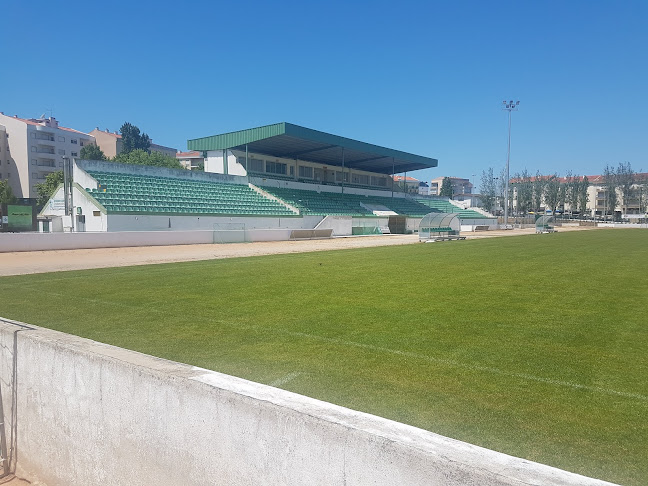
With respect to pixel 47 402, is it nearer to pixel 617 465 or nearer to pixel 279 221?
pixel 617 465

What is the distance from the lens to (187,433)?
2.85 meters

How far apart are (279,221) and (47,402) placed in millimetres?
34727

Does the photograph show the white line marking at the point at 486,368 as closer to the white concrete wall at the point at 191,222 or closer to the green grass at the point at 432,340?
the green grass at the point at 432,340

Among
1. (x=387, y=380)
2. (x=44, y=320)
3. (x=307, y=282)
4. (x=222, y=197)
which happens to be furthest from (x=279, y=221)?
(x=387, y=380)

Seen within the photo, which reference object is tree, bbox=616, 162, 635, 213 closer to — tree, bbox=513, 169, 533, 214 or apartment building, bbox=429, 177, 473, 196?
tree, bbox=513, 169, 533, 214

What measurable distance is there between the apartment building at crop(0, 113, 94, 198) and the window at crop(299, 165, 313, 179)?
4795 centimetres

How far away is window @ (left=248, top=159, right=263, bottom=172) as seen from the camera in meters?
46.9

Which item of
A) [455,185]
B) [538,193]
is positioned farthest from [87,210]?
[455,185]

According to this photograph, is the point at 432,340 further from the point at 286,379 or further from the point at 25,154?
the point at 25,154

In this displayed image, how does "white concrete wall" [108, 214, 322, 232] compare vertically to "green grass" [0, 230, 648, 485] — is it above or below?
above

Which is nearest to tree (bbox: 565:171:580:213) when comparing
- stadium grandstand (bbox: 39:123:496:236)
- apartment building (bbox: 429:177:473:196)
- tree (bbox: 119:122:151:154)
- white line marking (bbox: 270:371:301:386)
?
stadium grandstand (bbox: 39:123:496:236)

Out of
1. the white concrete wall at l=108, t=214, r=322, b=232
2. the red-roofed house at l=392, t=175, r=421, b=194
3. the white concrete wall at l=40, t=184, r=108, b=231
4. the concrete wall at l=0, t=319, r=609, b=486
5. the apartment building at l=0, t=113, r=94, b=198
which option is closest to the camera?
the concrete wall at l=0, t=319, r=609, b=486

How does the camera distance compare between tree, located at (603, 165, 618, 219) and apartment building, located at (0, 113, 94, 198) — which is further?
tree, located at (603, 165, 618, 219)

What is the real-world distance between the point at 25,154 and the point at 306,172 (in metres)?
55.9
